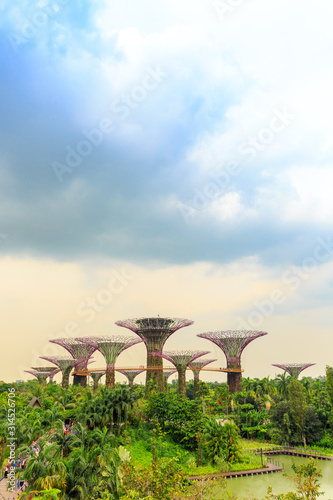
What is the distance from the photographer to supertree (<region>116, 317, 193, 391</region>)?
1795 inches

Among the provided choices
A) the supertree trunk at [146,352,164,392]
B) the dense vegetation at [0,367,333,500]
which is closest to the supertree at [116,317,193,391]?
the supertree trunk at [146,352,164,392]

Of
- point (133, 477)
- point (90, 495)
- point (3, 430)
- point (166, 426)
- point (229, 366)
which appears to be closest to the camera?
point (133, 477)

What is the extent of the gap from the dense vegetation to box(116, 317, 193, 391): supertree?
828 centimetres

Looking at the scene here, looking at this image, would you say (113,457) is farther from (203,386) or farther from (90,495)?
(203,386)

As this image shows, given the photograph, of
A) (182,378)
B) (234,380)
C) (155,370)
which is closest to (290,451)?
(234,380)

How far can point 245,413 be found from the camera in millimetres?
38875

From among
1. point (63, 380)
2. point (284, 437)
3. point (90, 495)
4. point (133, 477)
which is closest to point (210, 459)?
point (284, 437)

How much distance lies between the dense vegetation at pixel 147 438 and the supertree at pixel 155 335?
828 centimetres

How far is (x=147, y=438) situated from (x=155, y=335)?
54.2 feet

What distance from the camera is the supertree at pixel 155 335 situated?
45.6 meters

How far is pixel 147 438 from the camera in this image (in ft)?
98.6

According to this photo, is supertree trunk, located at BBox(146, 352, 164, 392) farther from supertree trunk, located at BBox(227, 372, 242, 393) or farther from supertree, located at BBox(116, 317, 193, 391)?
supertree trunk, located at BBox(227, 372, 242, 393)

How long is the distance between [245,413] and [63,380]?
29.6 meters

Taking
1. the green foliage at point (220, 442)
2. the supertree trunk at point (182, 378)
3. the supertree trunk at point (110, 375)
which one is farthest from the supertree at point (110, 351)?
the green foliage at point (220, 442)
